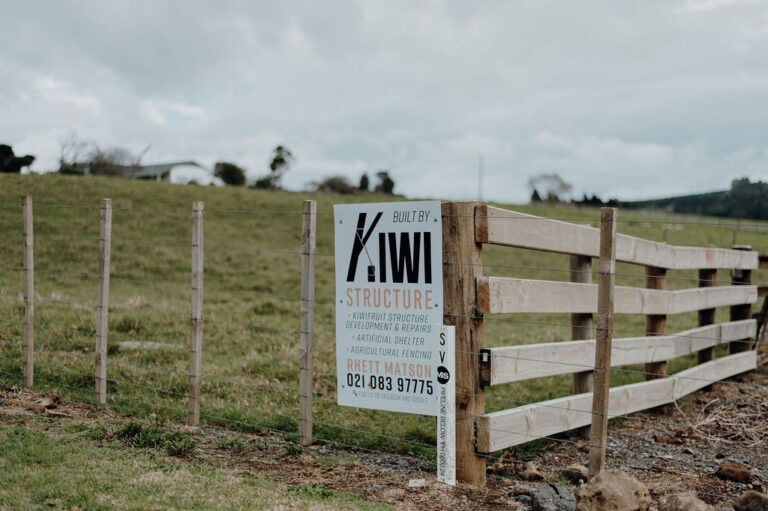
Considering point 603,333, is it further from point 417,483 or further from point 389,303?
point 417,483

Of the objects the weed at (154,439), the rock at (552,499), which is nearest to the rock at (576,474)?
the rock at (552,499)

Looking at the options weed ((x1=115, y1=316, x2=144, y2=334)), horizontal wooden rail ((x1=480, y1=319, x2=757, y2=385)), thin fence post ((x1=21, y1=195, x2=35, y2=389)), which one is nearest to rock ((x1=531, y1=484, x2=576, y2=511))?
horizontal wooden rail ((x1=480, y1=319, x2=757, y2=385))

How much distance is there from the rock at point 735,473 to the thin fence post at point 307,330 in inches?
149

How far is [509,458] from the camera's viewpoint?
20.4 ft

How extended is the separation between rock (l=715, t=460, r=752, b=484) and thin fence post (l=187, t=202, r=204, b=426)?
5.12 metres

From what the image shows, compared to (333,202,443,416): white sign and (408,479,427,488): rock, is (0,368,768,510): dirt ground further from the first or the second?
(333,202,443,416): white sign

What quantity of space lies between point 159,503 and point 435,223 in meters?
2.94

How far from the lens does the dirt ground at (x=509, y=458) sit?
5043 mm

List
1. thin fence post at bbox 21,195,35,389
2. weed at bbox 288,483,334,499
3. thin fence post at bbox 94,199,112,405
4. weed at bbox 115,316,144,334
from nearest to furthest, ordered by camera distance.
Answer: weed at bbox 288,483,334,499 < thin fence post at bbox 94,199,112,405 < thin fence post at bbox 21,195,35,389 < weed at bbox 115,316,144,334

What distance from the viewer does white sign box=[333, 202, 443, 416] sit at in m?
5.29

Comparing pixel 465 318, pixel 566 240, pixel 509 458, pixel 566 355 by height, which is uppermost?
pixel 566 240

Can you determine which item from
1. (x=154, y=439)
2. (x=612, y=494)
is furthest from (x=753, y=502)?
(x=154, y=439)

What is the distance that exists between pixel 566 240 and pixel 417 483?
8.88ft

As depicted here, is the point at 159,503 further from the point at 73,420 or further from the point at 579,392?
the point at 579,392
